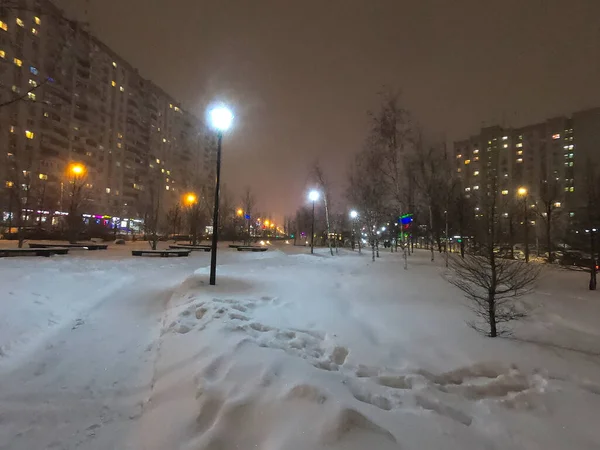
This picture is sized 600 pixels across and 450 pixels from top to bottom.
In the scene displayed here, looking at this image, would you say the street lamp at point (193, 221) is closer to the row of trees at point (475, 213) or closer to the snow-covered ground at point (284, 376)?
the row of trees at point (475, 213)

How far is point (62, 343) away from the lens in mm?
5867

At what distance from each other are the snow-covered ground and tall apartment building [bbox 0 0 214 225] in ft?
136

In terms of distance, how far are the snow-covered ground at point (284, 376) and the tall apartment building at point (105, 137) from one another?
41.5m

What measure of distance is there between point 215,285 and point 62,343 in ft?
15.1

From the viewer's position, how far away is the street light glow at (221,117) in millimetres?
10250

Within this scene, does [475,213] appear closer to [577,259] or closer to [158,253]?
[577,259]

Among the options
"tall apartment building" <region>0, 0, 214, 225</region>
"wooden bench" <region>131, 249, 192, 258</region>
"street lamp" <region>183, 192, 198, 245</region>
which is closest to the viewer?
"wooden bench" <region>131, 249, 192, 258</region>

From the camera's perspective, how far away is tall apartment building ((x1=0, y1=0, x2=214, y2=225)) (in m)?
54.3

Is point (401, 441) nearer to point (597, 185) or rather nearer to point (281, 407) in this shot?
point (281, 407)

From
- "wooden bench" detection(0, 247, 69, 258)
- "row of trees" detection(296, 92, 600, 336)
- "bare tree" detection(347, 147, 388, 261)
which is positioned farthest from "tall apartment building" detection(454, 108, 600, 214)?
"wooden bench" detection(0, 247, 69, 258)

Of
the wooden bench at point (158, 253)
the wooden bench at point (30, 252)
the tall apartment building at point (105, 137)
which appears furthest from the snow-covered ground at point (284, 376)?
the tall apartment building at point (105, 137)

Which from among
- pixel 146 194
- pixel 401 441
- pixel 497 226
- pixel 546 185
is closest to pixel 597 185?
pixel 546 185

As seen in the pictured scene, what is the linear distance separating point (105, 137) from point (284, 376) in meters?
92.8

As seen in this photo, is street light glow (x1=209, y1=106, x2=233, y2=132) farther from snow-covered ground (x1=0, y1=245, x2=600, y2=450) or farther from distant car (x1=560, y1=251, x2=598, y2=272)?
distant car (x1=560, y1=251, x2=598, y2=272)
